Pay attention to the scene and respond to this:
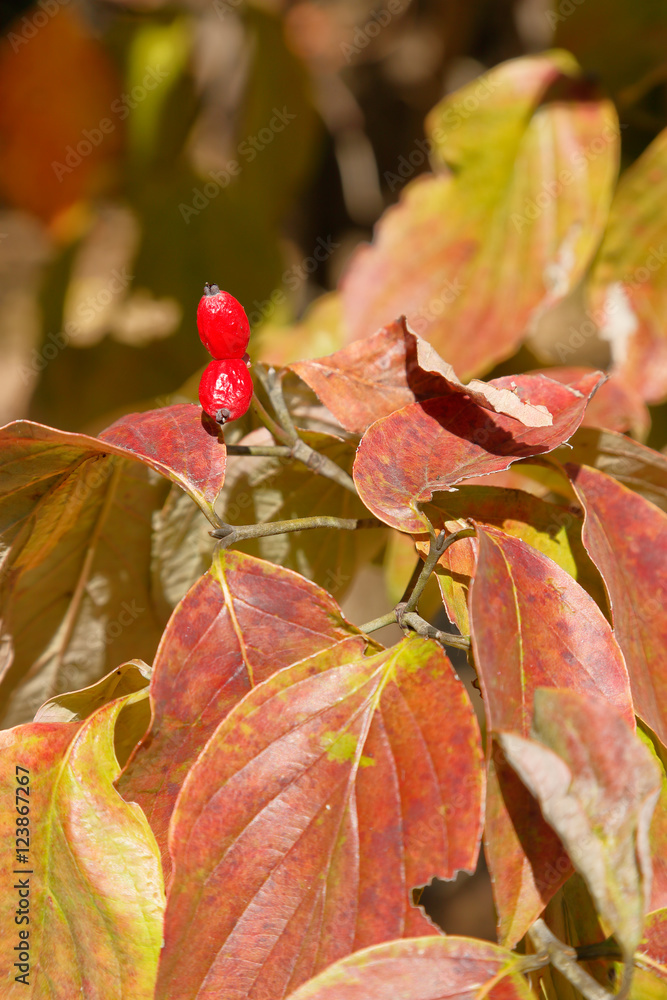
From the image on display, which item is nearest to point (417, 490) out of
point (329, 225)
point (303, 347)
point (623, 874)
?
point (623, 874)

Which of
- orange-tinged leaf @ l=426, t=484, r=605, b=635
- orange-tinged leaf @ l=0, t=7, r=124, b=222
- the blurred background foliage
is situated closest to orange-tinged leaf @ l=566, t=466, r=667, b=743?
orange-tinged leaf @ l=426, t=484, r=605, b=635

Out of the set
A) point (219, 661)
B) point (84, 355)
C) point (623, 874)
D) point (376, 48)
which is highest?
point (376, 48)

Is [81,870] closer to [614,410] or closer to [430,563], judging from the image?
[430,563]

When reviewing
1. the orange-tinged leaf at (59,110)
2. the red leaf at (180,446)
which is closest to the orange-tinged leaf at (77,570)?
the red leaf at (180,446)

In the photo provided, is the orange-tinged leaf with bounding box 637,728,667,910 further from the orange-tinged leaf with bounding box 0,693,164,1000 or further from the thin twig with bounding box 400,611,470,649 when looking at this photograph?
the orange-tinged leaf with bounding box 0,693,164,1000

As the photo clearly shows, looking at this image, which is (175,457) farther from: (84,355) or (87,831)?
(84,355)

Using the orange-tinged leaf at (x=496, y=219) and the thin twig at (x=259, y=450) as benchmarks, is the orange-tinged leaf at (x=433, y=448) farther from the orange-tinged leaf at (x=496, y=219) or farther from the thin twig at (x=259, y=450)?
the orange-tinged leaf at (x=496, y=219)
